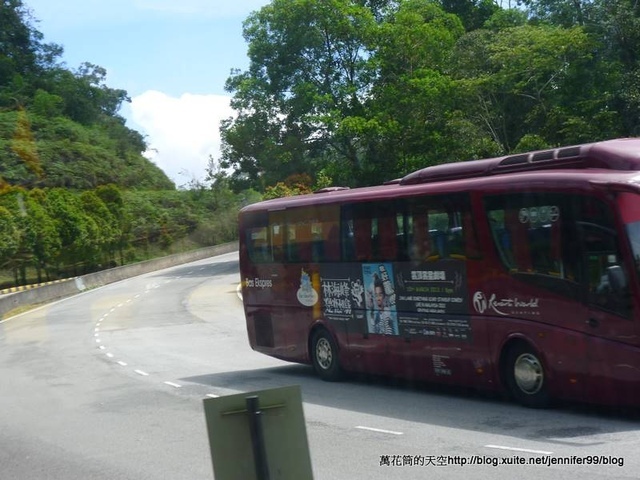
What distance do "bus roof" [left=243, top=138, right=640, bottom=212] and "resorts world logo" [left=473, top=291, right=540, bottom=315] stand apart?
1454mm

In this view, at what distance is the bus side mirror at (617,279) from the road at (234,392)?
1.48 m

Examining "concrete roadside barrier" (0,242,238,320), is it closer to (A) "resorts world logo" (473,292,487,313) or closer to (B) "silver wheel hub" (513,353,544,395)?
(A) "resorts world logo" (473,292,487,313)

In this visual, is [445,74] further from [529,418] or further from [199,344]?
[529,418]

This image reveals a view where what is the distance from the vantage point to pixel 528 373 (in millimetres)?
11281

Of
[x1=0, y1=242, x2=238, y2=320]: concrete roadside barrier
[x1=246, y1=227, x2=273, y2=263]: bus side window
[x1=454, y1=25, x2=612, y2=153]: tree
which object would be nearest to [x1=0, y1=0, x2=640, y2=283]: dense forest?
[x1=454, y1=25, x2=612, y2=153]: tree

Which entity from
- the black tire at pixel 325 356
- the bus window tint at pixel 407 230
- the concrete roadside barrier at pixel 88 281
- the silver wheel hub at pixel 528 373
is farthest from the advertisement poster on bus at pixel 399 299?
the concrete roadside barrier at pixel 88 281

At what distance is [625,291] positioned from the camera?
9898mm

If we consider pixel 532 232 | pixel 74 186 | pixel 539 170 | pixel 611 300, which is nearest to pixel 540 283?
pixel 532 232

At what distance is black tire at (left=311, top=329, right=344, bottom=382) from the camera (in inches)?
599

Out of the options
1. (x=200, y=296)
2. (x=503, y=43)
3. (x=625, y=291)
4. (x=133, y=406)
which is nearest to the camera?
(x=625, y=291)

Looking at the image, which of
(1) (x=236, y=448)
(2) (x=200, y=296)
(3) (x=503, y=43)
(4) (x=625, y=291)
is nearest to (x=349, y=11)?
(3) (x=503, y=43)

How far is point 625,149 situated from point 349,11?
38180 millimetres

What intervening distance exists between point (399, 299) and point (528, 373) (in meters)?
2.73

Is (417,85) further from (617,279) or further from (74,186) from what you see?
(74,186)
